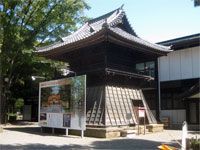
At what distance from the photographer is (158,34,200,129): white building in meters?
19.4

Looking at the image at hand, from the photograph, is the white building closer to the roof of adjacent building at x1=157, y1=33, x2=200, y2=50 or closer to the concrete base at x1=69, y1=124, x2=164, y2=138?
the roof of adjacent building at x1=157, y1=33, x2=200, y2=50

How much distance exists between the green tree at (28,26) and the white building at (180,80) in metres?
9.59

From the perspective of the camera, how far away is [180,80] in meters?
20.4

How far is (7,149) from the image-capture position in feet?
31.1

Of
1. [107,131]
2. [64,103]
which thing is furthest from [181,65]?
[64,103]

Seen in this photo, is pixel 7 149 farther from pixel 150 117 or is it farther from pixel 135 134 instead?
pixel 150 117

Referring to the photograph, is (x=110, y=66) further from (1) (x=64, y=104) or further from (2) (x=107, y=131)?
(2) (x=107, y=131)

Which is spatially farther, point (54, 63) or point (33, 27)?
→ point (54, 63)

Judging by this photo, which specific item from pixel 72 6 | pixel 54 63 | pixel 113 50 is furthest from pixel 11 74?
pixel 113 50

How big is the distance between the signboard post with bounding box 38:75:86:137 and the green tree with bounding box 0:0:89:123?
490 centimetres

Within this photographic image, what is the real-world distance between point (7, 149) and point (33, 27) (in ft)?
45.1

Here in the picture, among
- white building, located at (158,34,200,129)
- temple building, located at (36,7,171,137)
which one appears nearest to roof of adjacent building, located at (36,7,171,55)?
temple building, located at (36,7,171,137)

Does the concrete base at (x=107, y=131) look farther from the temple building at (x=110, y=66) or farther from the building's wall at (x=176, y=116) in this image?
the building's wall at (x=176, y=116)

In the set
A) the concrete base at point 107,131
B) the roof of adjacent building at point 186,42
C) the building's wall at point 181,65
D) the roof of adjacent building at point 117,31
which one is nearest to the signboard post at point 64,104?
the concrete base at point 107,131
